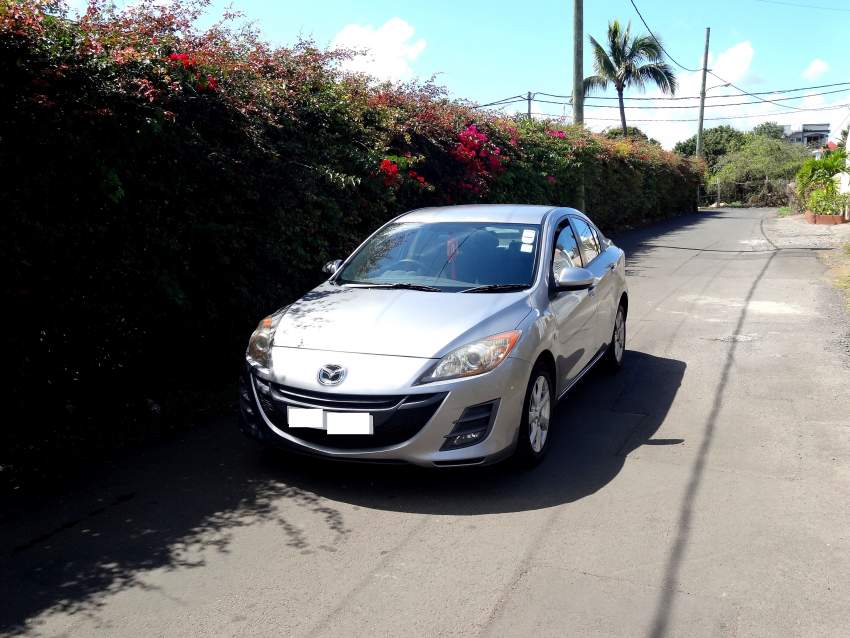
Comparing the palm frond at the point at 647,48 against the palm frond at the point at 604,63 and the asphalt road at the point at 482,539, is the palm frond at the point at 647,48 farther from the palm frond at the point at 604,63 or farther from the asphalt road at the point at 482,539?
the asphalt road at the point at 482,539

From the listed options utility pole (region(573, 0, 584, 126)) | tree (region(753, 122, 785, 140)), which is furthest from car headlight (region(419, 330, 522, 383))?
tree (region(753, 122, 785, 140))

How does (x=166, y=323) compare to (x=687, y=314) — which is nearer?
(x=166, y=323)

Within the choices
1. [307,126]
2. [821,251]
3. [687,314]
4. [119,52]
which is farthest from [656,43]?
[119,52]

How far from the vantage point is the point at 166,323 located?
19.7ft

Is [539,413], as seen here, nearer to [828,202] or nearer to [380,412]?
[380,412]

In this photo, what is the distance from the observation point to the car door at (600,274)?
6410 millimetres

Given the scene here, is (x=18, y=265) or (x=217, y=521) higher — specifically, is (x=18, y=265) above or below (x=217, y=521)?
above

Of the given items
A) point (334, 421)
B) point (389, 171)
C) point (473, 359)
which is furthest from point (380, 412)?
point (389, 171)

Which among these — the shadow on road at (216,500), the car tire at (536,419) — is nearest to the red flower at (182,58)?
the shadow on road at (216,500)

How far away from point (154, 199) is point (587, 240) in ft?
12.1

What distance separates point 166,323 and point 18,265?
1.55m

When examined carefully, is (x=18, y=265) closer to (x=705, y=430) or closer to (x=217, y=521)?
(x=217, y=521)

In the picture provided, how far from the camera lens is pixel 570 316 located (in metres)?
5.52

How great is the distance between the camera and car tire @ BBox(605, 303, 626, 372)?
7.11 m
